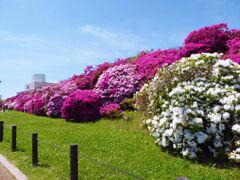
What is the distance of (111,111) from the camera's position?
744 inches

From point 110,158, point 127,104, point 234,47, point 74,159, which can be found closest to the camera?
point 74,159

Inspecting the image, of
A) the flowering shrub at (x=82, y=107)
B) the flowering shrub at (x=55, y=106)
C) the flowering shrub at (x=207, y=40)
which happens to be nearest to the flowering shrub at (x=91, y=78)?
the flowering shrub at (x=55, y=106)

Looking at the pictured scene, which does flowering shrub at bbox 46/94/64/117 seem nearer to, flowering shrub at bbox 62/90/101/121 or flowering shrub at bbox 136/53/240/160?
flowering shrub at bbox 62/90/101/121

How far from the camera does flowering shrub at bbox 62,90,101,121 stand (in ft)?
65.9

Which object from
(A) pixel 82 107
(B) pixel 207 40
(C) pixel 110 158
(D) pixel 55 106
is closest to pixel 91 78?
(D) pixel 55 106

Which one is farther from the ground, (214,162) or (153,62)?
(153,62)

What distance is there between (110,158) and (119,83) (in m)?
11.1

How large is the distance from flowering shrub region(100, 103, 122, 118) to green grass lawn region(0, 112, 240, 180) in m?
2.29

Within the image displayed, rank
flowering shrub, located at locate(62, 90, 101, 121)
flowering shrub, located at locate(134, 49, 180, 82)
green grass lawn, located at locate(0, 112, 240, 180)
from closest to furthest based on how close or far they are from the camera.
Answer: green grass lawn, located at locate(0, 112, 240, 180) → flowering shrub, located at locate(62, 90, 101, 121) → flowering shrub, located at locate(134, 49, 180, 82)

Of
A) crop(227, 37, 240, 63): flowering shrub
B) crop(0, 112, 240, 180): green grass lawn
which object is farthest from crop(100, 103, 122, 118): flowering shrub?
crop(227, 37, 240, 63): flowering shrub

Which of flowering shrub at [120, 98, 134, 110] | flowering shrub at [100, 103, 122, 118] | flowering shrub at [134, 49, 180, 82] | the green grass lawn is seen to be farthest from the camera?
flowering shrub at [134, 49, 180, 82]

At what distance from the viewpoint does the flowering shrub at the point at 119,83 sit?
2098 centimetres

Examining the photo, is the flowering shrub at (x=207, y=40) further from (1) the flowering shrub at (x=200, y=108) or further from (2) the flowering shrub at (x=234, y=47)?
(1) the flowering shrub at (x=200, y=108)

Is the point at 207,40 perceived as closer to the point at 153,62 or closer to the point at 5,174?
the point at 153,62
